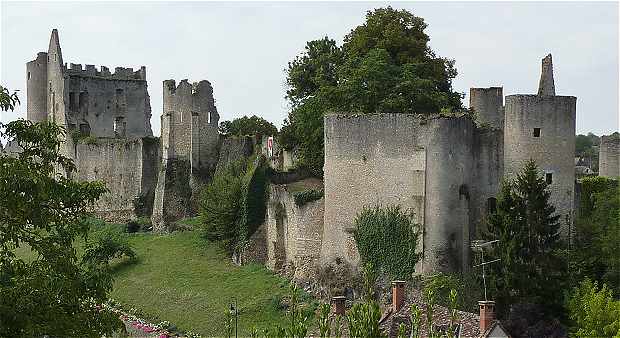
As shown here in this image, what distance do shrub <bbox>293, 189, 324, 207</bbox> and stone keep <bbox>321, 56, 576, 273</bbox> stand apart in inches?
82.3

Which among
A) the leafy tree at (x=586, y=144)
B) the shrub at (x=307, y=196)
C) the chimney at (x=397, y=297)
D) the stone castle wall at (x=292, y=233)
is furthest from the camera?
the leafy tree at (x=586, y=144)

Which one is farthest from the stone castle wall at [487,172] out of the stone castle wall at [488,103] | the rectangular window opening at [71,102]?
the rectangular window opening at [71,102]

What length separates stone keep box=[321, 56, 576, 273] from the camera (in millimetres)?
34906

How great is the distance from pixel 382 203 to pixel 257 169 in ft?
31.3

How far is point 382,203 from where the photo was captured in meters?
35.4

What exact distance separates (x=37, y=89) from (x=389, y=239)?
105ft

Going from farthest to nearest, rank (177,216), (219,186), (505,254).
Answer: (177,216) < (219,186) < (505,254)

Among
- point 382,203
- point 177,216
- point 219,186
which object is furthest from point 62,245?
point 177,216

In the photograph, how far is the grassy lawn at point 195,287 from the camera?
3622 centimetres

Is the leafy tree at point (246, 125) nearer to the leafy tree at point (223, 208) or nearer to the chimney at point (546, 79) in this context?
the leafy tree at point (223, 208)

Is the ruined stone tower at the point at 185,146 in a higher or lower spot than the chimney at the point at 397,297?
higher

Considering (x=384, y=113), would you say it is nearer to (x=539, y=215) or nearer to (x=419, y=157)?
(x=419, y=157)

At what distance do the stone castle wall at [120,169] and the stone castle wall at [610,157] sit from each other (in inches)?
904

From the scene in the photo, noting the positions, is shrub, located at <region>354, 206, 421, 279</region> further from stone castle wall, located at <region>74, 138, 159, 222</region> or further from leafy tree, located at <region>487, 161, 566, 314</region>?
stone castle wall, located at <region>74, 138, 159, 222</region>
